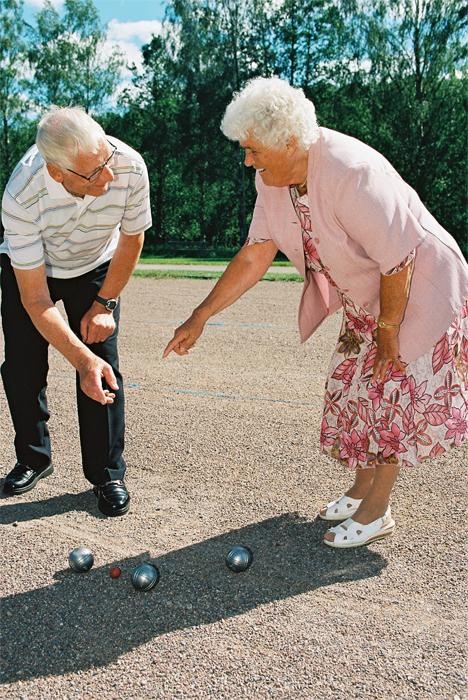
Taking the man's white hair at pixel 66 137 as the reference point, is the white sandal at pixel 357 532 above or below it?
below

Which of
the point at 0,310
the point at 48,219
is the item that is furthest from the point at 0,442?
the point at 48,219

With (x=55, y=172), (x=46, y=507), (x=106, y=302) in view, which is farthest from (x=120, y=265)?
(x=46, y=507)

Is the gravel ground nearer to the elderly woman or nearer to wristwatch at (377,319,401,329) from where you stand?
the elderly woman

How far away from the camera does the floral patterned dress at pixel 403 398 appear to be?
3166mm

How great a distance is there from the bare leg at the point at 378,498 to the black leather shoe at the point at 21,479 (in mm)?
1562

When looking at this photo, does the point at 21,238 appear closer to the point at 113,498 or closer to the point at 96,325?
the point at 96,325

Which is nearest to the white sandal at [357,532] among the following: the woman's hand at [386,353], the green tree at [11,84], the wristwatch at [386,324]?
the woman's hand at [386,353]

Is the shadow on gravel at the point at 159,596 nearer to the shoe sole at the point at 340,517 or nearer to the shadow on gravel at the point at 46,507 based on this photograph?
the shoe sole at the point at 340,517

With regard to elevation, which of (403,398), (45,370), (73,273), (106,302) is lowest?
(45,370)

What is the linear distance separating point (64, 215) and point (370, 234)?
130 centimetres

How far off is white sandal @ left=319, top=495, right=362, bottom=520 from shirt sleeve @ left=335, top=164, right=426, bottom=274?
1190 millimetres

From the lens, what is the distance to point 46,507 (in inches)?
151

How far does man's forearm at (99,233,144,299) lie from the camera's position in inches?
142

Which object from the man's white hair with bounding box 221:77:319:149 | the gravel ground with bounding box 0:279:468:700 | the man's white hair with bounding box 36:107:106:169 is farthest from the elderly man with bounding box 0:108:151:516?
the man's white hair with bounding box 221:77:319:149
